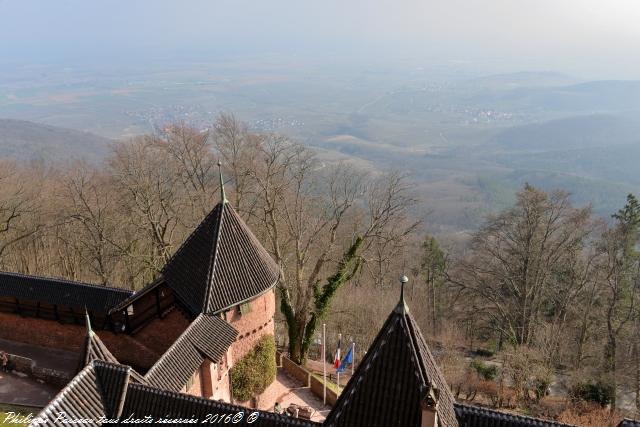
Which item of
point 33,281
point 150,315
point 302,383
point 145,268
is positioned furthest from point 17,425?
point 145,268

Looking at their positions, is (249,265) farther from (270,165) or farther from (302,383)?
(270,165)

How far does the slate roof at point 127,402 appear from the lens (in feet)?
41.8

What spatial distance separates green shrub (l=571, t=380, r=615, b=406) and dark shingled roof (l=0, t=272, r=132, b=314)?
24.0m

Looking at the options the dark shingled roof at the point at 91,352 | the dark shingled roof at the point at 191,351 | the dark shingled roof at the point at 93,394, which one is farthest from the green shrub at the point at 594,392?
the dark shingled roof at the point at 91,352

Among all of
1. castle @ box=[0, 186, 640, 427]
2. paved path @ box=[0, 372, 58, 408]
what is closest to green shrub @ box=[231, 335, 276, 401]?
castle @ box=[0, 186, 640, 427]

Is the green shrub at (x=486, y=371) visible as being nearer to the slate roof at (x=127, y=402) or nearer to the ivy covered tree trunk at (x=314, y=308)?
the ivy covered tree trunk at (x=314, y=308)

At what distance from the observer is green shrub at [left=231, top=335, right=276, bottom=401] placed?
18828 mm

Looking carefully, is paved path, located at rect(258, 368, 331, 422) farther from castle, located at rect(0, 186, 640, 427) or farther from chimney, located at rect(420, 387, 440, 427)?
chimney, located at rect(420, 387, 440, 427)

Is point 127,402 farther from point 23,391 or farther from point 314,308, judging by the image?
point 314,308

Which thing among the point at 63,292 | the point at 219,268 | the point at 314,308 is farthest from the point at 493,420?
the point at 63,292

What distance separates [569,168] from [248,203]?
473 ft

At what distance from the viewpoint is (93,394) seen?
1310 centimetres

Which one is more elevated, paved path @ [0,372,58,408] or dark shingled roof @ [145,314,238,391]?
dark shingled roof @ [145,314,238,391]

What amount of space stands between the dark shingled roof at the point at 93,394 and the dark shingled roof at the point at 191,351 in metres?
1.11
